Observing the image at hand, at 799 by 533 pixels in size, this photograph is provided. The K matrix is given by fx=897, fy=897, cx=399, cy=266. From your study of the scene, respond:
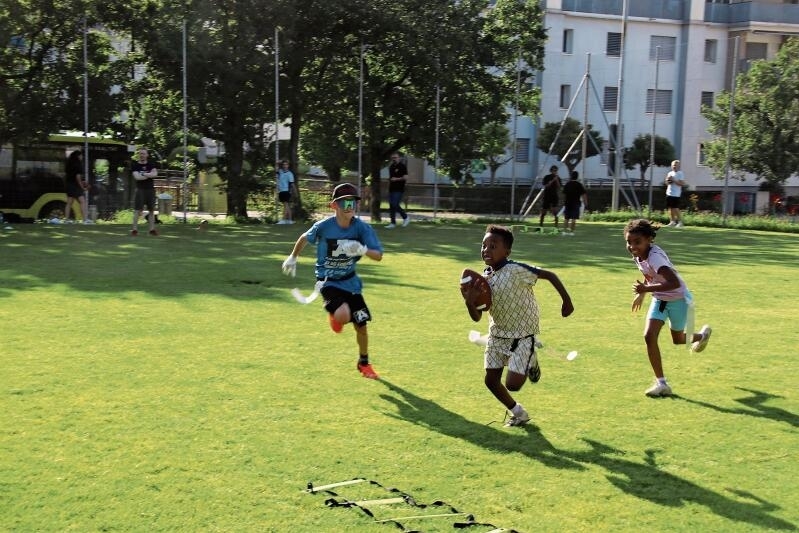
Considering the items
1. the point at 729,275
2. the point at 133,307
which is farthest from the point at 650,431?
the point at 729,275

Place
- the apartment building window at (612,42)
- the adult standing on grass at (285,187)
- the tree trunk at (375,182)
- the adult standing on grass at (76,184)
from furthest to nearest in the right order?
1. the apartment building window at (612,42)
2. the tree trunk at (375,182)
3. the adult standing on grass at (285,187)
4. the adult standing on grass at (76,184)

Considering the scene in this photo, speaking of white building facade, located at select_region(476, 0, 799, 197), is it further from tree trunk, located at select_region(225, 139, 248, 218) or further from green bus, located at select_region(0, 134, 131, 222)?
green bus, located at select_region(0, 134, 131, 222)

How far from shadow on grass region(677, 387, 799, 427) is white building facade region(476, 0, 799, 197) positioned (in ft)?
73.0

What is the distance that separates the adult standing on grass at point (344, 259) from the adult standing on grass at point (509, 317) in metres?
1.65

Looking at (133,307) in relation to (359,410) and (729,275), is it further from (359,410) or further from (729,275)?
(729,275)

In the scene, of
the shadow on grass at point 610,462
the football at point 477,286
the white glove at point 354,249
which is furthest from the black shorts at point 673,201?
the football at point 477,286

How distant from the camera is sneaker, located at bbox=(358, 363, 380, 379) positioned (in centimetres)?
758

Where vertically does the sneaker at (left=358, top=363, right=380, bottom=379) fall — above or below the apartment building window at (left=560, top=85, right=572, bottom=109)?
below

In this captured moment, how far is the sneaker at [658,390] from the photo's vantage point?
7105 mm

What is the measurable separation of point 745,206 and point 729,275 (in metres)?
17.7

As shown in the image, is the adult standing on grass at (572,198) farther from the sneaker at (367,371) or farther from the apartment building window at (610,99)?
the sneaker at (367,371)

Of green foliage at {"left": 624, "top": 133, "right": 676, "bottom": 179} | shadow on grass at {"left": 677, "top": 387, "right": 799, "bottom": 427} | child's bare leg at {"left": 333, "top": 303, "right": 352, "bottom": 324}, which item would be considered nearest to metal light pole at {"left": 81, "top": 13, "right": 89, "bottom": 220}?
child's bare leg at {"left": 333, "top": 303, "right": 352, "bottom": 324}

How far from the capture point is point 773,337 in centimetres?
969

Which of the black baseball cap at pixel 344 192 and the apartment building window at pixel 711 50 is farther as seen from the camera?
the apartment building window at pixel 711 50
